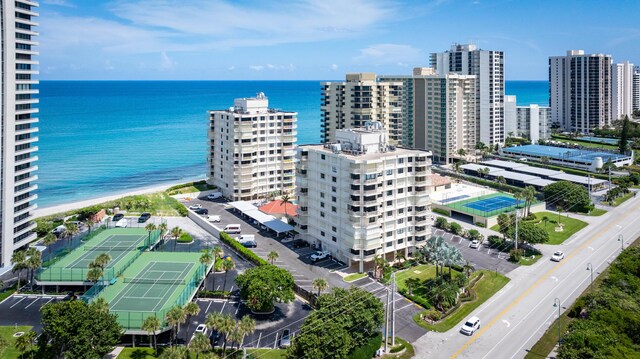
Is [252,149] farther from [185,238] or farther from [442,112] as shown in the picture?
[442,112]

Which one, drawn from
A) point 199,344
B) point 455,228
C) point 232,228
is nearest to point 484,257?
point 455,228

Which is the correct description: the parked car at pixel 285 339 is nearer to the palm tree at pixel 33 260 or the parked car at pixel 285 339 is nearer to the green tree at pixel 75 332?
the green tree at pixel 75 332

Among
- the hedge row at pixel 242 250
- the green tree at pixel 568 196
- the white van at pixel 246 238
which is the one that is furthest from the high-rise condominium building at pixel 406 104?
the hedge row at pixel 242 250

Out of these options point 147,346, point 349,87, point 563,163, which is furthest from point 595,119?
point 147,346

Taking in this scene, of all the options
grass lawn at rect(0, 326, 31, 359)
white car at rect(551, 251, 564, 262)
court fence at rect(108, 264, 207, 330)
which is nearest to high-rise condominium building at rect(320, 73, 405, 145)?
white car at rect(551, 251, 564, 262)

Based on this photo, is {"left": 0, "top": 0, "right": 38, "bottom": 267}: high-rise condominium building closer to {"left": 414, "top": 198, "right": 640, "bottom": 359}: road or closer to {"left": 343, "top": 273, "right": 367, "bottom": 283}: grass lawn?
{"left": 343, "top": 273, "right": 367, "bottom": 283}: grass lawn
